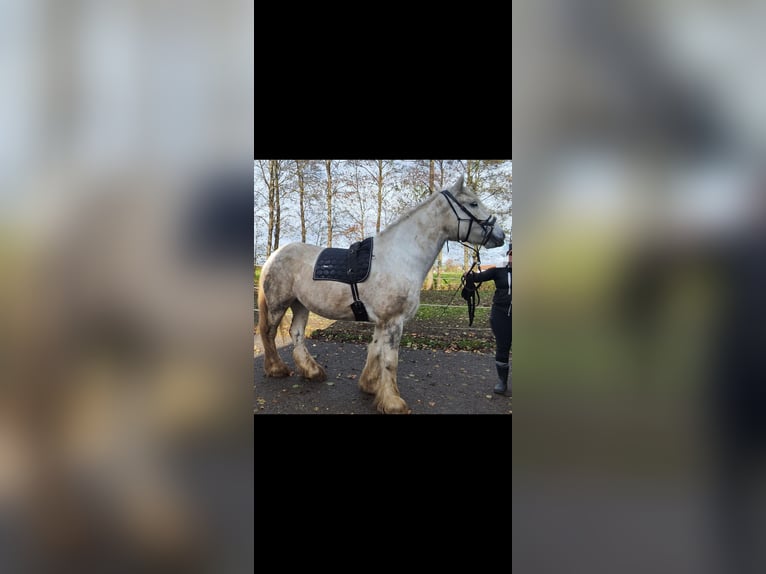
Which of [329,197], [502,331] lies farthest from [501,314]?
[329,197]

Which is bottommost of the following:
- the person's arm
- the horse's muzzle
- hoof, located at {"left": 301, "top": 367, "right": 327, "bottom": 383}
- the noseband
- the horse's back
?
hoof, located at {"left": 301, "top": 367, "right": 327, "bottom": 383}

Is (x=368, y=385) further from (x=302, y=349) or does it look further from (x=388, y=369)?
(x=302, y=349)

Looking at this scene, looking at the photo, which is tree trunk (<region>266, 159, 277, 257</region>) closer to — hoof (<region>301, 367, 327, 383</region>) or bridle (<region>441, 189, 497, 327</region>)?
Result: hoof (<region>301, 367, 327, 383</region>)

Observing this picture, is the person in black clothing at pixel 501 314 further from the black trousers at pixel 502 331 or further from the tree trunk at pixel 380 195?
the tree trunk at pixel 380 195

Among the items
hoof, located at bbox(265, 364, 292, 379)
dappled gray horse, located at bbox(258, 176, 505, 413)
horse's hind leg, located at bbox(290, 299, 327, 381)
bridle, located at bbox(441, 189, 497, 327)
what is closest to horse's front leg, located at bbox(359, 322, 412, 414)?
dappled gray horse, located at bbox(258, 176, 505, 413)
